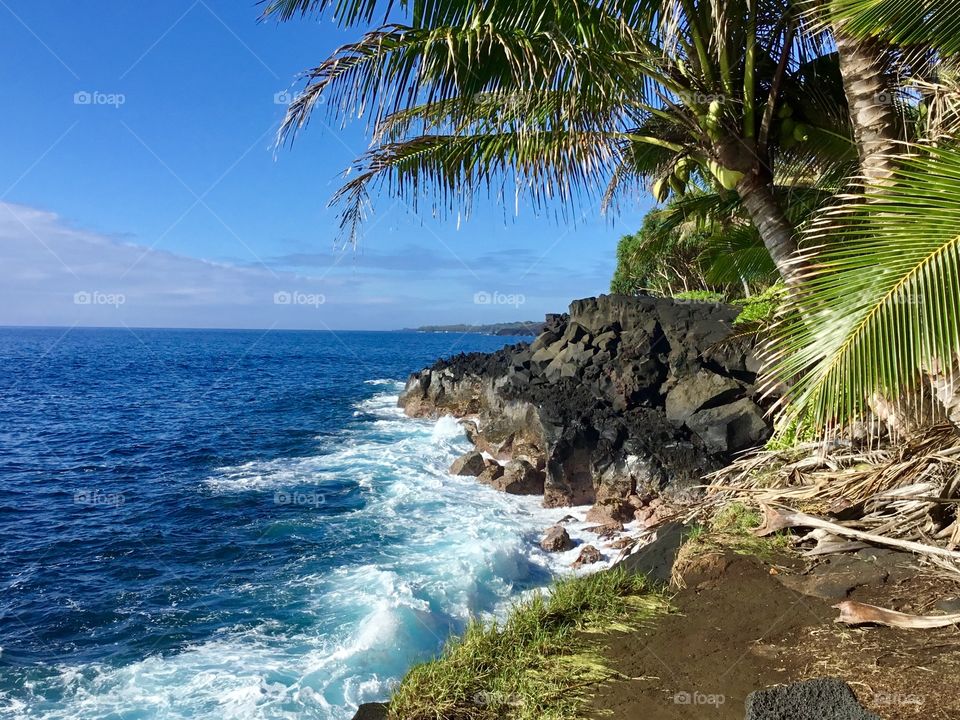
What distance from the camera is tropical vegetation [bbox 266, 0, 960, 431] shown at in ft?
11.9

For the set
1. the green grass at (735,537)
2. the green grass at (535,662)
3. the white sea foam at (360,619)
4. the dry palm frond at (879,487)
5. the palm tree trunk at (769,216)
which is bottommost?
the white sea foam at (360,619)

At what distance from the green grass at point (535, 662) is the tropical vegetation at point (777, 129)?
2.28m

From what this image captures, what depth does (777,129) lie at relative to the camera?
7.04 m

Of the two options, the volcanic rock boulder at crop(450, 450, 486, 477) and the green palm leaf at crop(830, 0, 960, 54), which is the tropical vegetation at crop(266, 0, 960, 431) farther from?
the volcanic rock boulder at crop(450, 450, 486, 477)

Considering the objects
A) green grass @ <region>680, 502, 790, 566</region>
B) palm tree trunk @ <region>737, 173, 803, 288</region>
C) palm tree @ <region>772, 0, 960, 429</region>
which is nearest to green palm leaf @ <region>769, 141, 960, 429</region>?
palm tree @ <region>772, 0, 960, 429</region>

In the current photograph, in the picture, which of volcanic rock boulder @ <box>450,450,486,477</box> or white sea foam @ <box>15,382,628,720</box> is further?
volcanic rock boulder @ <box>450,450,486,477</box>

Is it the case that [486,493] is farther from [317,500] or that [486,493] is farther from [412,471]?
[317,500]

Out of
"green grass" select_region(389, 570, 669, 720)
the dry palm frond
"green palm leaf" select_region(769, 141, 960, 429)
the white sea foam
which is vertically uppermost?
"green palm leaf" select_region(769, 141, 960, 429)

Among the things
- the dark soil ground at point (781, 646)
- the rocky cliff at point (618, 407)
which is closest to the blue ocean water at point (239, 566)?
the rocky cliff at point (618, 407)

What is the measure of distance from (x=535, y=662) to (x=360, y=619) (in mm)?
5995

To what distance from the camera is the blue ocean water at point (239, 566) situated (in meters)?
8.44

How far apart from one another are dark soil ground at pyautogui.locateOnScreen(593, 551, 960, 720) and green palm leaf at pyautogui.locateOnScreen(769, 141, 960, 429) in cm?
172

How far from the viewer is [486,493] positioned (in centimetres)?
1723

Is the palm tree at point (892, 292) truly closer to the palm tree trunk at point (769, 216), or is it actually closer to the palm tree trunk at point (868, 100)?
the palm tree trunk at point (868, 100)
